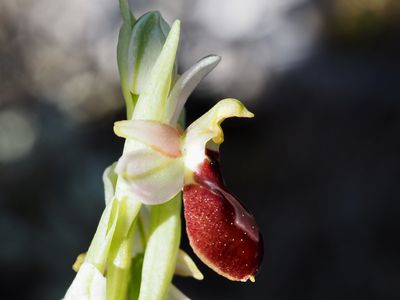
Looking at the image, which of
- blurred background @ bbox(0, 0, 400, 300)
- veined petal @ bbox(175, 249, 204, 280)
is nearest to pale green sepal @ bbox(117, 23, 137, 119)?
veined petal @ bbox(175, 249, 204, 280)

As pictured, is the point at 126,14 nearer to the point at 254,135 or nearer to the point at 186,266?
the point at 186,266

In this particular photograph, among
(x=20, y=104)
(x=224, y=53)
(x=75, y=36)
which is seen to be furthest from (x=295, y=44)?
(x=20, y=104)

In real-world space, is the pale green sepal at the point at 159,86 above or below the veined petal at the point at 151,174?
above

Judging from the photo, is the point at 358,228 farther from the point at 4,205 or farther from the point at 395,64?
the point at 4,205

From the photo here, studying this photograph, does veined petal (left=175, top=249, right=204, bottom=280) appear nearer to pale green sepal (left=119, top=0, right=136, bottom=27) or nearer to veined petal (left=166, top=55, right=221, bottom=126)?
veined petal (left=166, top=55, right=221, bottom=126)

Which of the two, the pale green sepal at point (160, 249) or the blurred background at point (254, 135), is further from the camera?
the blurred background at point (254, 135)

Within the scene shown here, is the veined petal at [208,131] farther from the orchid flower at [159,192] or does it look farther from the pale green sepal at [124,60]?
the pale green sepal at [124,60]

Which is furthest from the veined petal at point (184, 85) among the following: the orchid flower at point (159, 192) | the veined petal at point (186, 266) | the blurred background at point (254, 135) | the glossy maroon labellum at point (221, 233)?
the blurred background at point (254, 135)
